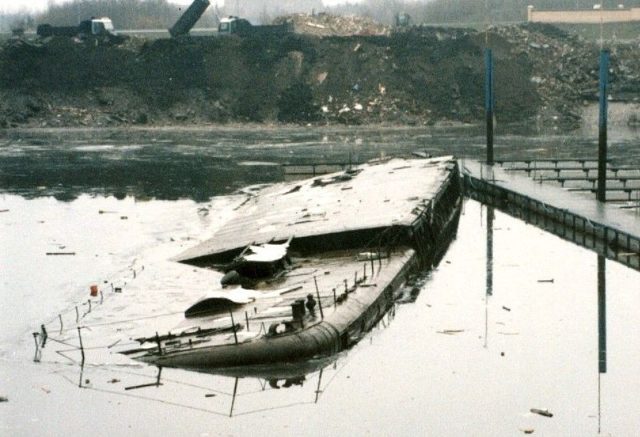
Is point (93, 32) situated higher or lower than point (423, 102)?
higher

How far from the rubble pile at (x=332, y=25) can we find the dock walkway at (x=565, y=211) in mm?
53514

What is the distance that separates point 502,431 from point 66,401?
6.80 metres

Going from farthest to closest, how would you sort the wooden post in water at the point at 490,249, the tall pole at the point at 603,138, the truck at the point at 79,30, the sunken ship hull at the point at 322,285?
the truck at the point at 79,30 < the tall pole at the point at 603,138 < the wooden post in water at the point at 490,249 < the sunken ship hull at the point at 322,285

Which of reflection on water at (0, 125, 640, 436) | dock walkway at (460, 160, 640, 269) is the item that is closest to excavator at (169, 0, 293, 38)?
dock walkway at (460, 160, 640, 269)

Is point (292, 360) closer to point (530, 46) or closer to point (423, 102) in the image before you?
point (423, 102)

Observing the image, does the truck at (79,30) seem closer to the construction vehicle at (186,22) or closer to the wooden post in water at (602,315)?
the construction vehicle at (186,22)

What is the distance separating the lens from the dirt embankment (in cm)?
8006

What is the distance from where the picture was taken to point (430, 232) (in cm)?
2952

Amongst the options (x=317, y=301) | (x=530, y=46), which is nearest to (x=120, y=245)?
(x=317, y=301)

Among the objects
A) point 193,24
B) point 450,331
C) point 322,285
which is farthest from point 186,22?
point 450,331

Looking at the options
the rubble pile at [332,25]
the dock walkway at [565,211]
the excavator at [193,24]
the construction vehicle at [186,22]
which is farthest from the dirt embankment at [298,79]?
the dock walkway at [565,211]

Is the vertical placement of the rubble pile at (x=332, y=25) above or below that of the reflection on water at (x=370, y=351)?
above

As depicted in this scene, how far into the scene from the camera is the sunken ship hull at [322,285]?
1870 cm

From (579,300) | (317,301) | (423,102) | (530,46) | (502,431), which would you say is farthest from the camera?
(530,46)
